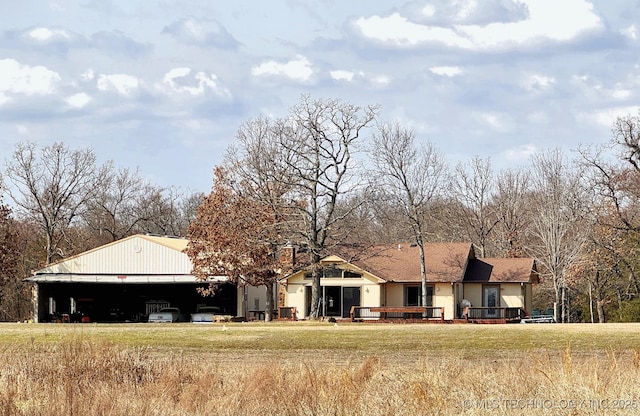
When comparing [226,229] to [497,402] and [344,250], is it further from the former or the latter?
[497,402]

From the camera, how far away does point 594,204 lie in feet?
226

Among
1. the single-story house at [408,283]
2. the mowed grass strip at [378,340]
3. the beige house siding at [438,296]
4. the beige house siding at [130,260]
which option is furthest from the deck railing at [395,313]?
the mowed grass strip at [378,340]

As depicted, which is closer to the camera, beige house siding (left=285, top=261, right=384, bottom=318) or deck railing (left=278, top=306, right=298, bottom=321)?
deck railing (left=278, top=306, right=298, bottom=321)

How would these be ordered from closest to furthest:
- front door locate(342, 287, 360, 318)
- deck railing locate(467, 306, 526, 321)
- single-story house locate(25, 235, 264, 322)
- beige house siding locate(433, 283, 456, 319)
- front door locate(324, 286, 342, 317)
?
1. deck railing locate(467, 306, 526, 321)
2. front door locate(342, 287, 360, 318)
3. beige house siding locate(433, 283, 456, 319)
4. front door locate(324, 286, 342, 317)
5. single-story house locate(25, 235, 264, 322)

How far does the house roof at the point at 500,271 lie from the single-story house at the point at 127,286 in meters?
14.1

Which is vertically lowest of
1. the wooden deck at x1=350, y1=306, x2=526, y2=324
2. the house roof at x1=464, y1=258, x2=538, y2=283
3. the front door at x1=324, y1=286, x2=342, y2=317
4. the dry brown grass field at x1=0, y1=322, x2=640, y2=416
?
the dry brown grass field at x1=0, y1=322, x2=640, y2=416

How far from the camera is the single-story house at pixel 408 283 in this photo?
2398 inches

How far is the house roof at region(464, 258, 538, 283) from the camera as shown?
204ft

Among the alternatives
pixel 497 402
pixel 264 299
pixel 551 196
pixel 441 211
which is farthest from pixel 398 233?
pixel 497 402

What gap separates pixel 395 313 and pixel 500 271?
10.9 meters

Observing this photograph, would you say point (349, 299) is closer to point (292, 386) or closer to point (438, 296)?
point (438, 296)

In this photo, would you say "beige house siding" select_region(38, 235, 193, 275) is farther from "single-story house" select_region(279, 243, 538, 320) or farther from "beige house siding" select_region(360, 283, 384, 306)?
"beige house siding" select_region(360, 283, 384, 306)

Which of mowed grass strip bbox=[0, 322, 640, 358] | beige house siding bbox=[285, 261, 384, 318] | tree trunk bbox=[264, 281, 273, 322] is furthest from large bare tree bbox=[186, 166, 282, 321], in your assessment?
mowed grass strip bbox=[0, 322, 640, 358]

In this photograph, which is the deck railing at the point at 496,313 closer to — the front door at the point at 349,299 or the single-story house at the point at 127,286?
the front door at the point at 349,299
